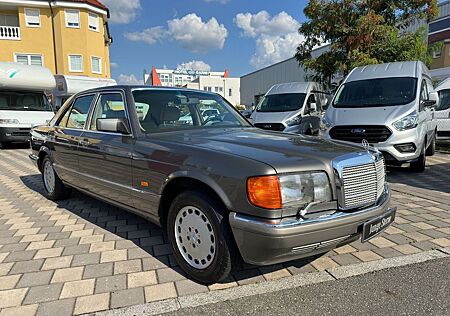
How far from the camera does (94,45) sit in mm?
22984

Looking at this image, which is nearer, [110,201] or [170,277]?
[170,277]

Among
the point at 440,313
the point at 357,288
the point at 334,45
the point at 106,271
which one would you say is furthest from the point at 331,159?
the point at 334,45

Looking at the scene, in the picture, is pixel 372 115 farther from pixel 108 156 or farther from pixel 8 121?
pixel 8 121

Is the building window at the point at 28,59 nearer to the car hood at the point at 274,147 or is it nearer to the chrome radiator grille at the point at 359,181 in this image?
the car hood at the point at 274,147

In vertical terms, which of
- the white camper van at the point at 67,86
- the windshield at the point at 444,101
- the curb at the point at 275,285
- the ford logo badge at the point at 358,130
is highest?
the white camper van at the point at 67,86

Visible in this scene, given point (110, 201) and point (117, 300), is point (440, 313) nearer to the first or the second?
point (117, 300)

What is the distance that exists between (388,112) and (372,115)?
295mm

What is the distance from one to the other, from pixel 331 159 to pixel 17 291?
2.75 meters

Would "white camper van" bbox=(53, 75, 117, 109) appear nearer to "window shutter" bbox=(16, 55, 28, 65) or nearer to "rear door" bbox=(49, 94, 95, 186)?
"rear door" bbox=(49, 94, 95, 186)

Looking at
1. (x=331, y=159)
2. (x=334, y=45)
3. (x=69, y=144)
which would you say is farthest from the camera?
(x=334, y=45)

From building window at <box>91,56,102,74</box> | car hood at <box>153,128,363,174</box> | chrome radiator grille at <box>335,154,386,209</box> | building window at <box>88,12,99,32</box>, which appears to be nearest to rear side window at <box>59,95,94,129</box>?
car hood at <box>153,128,363,174</box>

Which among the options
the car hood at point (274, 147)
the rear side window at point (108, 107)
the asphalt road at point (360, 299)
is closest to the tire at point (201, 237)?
the asphalt road at point (360, 299)

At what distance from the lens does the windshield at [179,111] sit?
3.53 meters

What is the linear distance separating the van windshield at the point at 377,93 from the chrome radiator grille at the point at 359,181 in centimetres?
454
